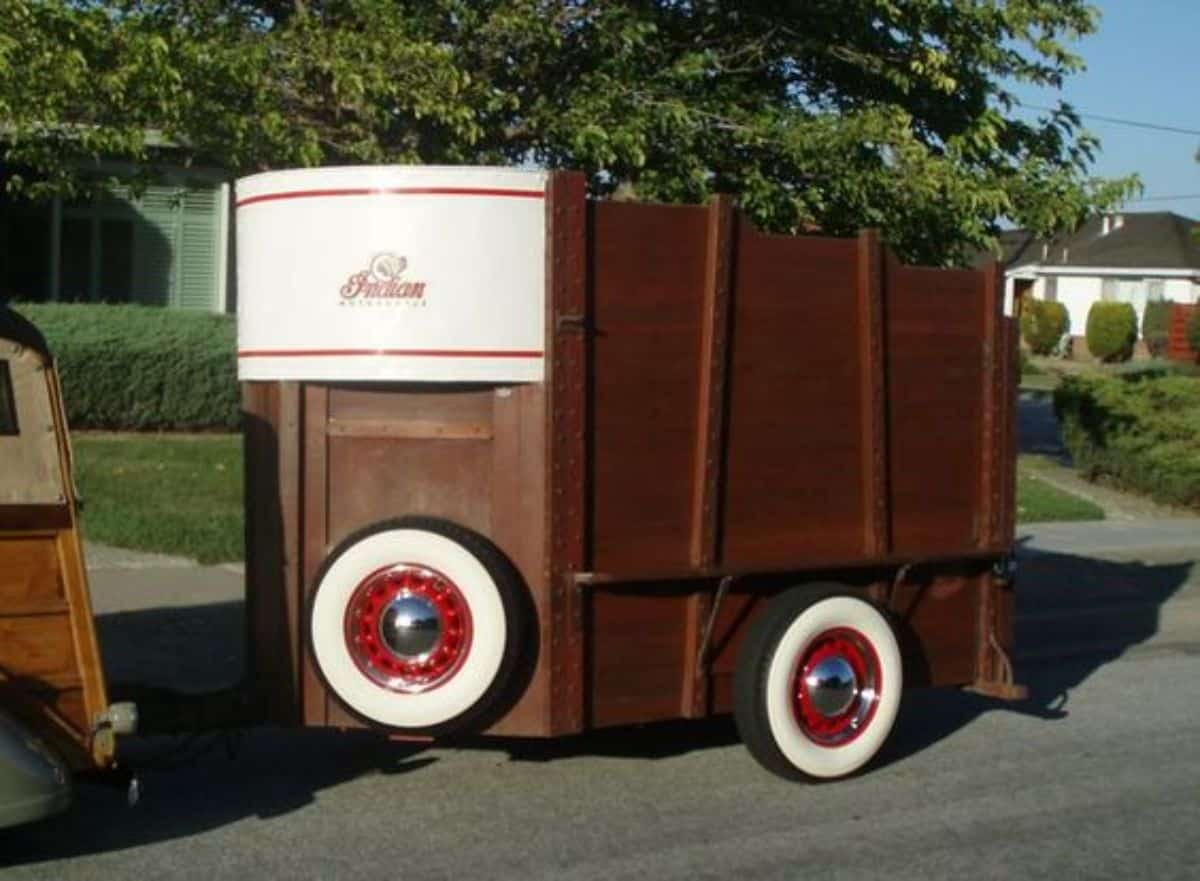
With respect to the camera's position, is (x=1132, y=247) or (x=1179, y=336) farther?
(x=1132, y=247)

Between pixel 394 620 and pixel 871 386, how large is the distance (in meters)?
2.22

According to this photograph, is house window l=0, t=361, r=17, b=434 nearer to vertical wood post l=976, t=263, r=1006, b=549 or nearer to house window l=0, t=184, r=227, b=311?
vertical wood post l=976, t=263, r=1006, b=549

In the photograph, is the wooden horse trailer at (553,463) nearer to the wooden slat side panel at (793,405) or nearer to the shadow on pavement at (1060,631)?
the wooden slat side panel at (793,405)

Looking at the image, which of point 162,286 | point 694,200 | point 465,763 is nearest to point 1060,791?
point 465,763

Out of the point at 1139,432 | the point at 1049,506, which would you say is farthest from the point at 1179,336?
the point at 1049,506

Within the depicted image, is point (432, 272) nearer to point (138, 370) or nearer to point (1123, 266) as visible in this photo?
point (138, 370)

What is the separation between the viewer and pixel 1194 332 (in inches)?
1719

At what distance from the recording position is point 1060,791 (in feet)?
25.6

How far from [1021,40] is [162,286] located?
12018 mm

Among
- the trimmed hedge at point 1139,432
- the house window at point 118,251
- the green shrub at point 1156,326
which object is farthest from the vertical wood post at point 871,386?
the green shrub at point 1156,326

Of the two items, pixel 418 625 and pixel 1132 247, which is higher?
pixel 1132 247

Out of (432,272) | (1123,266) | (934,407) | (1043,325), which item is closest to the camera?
(432,272)

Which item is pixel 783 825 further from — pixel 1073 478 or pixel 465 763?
pixel 1073 478

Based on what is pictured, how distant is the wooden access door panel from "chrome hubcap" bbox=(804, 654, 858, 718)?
2.02ft
